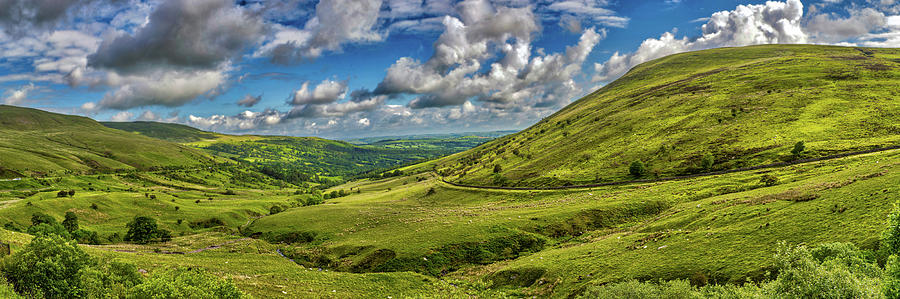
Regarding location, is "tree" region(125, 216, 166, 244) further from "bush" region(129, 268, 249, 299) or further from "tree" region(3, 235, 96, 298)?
"bush" region(129, 268, 249, 299)

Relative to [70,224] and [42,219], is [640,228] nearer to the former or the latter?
[70,224]

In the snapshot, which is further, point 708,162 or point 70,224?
point 708,162

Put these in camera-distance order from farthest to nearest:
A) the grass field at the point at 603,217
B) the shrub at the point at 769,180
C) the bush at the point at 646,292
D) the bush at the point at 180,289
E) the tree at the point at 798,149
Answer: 1. the tree at the point at 798,149
2. the shrub at the point at 769,180
3. the grass field at the point at 603,217
4. the bush at the point at 646,292
5. the bush at the point at 180,289

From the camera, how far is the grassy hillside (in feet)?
304

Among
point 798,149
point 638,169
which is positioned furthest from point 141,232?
point 798,149

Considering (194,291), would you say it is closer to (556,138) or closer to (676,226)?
(676,226)

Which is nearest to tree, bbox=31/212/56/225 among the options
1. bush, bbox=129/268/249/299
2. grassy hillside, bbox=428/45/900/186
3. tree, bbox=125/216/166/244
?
tree, bbox=125/216/166/244

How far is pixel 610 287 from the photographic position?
31.0m

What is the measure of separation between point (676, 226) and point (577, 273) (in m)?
20.1

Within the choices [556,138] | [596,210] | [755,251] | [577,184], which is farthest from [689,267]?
[556,138]

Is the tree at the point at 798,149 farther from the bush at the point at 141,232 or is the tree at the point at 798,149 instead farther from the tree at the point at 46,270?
the bush at the point at 141,232

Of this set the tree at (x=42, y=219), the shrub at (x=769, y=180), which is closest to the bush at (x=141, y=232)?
the tree at (x=42, y=219)

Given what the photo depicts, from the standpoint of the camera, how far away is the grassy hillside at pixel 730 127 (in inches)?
3647

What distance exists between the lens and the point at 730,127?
11588 centimetres
